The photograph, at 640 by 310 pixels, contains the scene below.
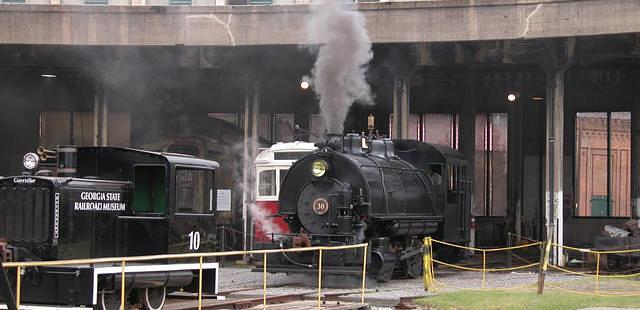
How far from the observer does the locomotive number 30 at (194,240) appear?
12.9m

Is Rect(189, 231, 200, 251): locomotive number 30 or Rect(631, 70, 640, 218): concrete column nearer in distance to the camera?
Rect(189, 231, 200, 251): locomotive number 30

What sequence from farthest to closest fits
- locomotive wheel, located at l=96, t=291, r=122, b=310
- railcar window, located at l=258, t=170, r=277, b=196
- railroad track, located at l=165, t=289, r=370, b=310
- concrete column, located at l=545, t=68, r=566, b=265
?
concrete column, located at l=545, t=68, r=566, b=265, railcar window, located at l=258, t=170, r=277, b=196, railroad track, located at l=165, t=289, r=370, b=310, locomotive wheel, located at l=96, t=291, r=122, b=310

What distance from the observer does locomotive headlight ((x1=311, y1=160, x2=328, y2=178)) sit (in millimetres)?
17453

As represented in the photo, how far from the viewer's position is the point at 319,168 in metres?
17.5

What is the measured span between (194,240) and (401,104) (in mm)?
13571

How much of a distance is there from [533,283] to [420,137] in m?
15.2

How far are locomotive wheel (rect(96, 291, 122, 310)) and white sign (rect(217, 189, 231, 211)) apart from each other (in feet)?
45.3

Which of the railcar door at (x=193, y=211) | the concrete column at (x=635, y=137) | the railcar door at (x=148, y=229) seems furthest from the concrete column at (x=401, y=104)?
the railcar door at (x=148, y=229)

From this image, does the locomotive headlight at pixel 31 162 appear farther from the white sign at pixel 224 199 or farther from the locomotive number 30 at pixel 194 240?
the white sign at pixel 224 199

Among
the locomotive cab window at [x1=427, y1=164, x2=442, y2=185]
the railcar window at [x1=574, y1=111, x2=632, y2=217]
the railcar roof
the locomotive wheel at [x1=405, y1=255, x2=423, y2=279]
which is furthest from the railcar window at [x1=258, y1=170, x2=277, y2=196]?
the railcar window at [x1=574, y1=111, x2=632, y2=217]

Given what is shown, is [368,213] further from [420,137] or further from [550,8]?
[420,137]


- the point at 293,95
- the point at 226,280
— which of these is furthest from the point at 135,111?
the point at 226,280

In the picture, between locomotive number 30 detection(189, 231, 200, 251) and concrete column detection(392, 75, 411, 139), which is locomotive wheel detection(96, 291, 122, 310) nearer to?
locomotive number 30 detection(189, 231, 200, 251)

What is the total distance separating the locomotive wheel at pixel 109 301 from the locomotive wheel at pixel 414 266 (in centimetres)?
865
